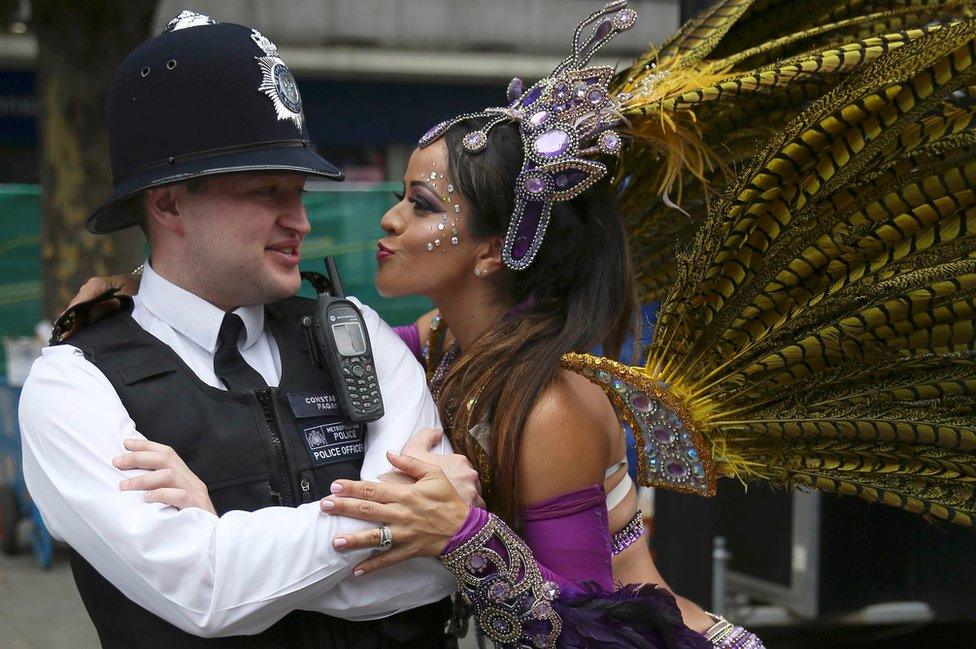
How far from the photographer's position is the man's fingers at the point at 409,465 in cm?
221

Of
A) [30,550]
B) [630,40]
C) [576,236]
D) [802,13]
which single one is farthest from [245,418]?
[630,40]

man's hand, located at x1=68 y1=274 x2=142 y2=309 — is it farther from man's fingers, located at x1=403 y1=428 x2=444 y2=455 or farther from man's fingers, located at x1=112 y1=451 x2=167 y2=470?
man's fingers, located at x1=403 y1=428 x2=444 y2=455

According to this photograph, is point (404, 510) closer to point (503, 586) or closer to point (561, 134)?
point (503, 586)

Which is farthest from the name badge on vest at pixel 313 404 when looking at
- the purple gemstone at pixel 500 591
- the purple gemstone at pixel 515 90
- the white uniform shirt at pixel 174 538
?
the purple gemstone at pixel 515 90

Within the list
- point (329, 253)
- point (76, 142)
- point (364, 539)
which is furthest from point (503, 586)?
point (329, 253)

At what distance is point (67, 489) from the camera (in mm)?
2031

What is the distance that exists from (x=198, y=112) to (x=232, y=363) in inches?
20.9

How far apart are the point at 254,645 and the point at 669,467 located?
1125mm

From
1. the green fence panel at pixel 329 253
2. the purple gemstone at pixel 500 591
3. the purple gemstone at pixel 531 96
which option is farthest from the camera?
the green fence panel at pixel 329 253

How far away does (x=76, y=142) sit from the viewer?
23.8ft

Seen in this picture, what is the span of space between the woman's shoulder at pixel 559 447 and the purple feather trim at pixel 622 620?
0.24 m

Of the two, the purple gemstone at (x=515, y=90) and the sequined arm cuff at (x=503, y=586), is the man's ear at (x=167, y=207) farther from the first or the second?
the purple gemstone at (x=515, y=90)

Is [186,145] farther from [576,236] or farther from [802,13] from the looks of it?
[802,13]

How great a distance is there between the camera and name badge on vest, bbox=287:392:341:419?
7.63 feet
